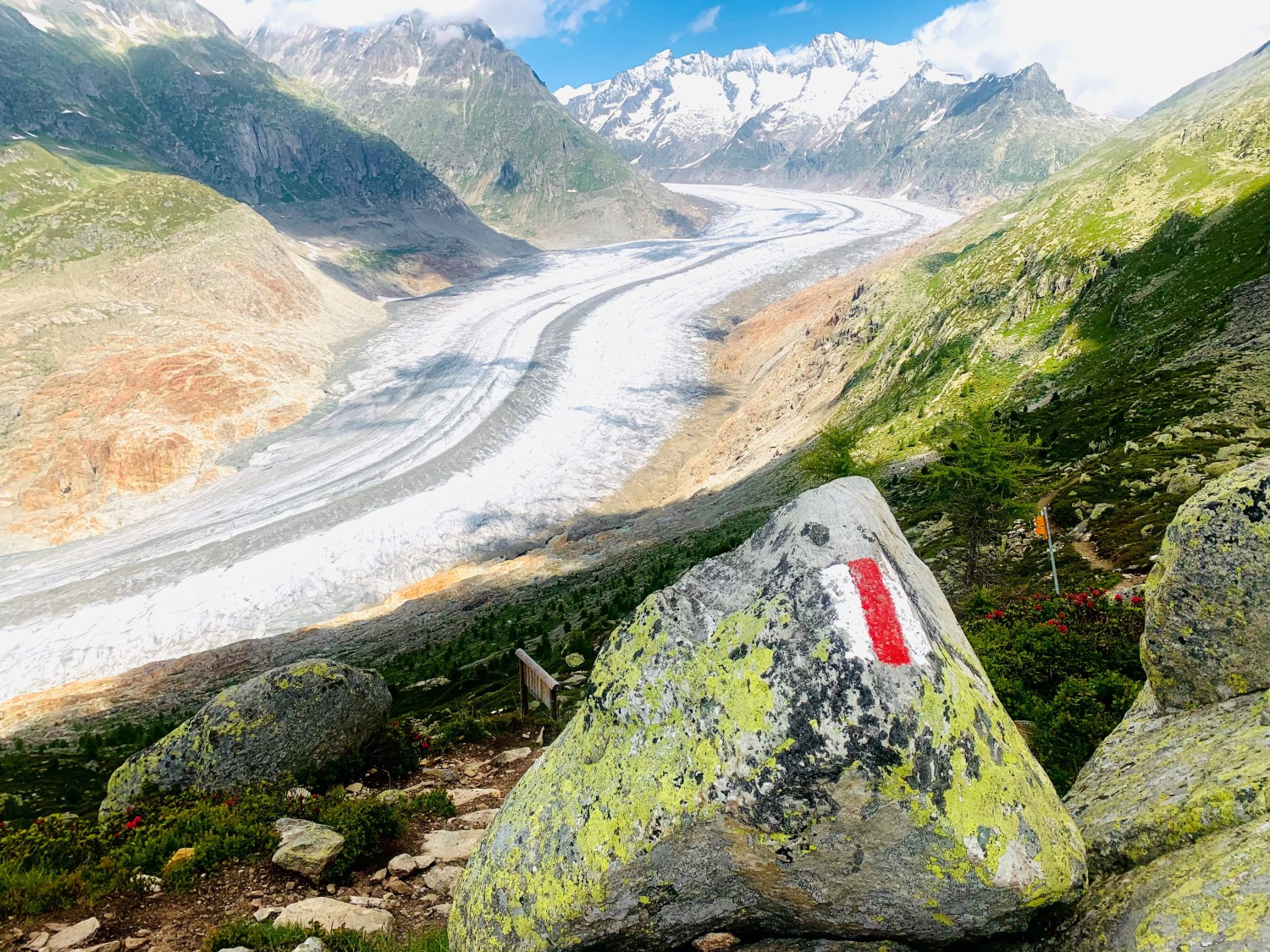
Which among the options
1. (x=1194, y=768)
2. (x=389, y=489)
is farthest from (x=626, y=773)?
(x=389, y=489)

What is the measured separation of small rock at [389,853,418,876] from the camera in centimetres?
884

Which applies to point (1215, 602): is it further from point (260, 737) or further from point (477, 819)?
point (260, 737)

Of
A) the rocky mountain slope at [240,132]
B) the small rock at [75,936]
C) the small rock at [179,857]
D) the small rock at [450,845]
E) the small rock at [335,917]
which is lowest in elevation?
the small rock at [450,845]

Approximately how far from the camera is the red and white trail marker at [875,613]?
181 inches

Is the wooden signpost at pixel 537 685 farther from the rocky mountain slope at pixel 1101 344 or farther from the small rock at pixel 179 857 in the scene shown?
the rocky mountain slope at pixel 1101 344

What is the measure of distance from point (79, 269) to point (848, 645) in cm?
9098

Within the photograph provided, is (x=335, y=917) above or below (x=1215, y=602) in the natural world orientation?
below

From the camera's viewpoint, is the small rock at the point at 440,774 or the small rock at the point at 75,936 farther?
the small rock at the point at 440,774

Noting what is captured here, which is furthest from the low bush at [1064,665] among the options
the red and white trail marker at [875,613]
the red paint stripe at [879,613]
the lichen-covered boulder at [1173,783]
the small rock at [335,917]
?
the small rock at [335,917]

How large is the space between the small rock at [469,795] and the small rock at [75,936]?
4.67m

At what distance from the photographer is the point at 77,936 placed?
7316 millimetres

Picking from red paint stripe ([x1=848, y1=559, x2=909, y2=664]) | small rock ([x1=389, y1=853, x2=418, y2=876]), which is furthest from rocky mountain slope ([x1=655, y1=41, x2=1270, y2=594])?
small rock ([x1=389, y1=853, x2=418, y2=876])

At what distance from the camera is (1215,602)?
232 inches

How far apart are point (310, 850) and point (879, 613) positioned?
810 cm
